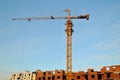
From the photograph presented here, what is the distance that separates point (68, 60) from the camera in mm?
65250

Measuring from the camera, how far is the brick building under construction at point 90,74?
70.8 metres

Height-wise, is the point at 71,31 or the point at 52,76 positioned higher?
the point at 71,31

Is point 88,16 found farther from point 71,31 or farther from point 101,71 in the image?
point 101,71

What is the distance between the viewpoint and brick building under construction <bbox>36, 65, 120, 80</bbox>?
232 feet

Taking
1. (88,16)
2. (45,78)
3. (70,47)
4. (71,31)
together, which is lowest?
(45,78)

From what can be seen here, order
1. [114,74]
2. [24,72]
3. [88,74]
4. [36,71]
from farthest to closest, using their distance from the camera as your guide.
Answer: [24,72], [36,71], [88,74], [114,74]

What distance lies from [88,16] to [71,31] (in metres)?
7.48

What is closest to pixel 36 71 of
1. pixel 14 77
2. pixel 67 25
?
pixel 14 77

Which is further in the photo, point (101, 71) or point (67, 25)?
point (101, 71)

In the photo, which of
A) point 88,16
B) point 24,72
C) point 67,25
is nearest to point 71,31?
point 67,25

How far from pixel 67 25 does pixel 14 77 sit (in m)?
44.4

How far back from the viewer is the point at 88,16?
68688 mm

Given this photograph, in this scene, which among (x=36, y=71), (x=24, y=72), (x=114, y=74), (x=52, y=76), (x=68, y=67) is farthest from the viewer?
(x=24, y=72)

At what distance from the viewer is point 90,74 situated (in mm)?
74812
